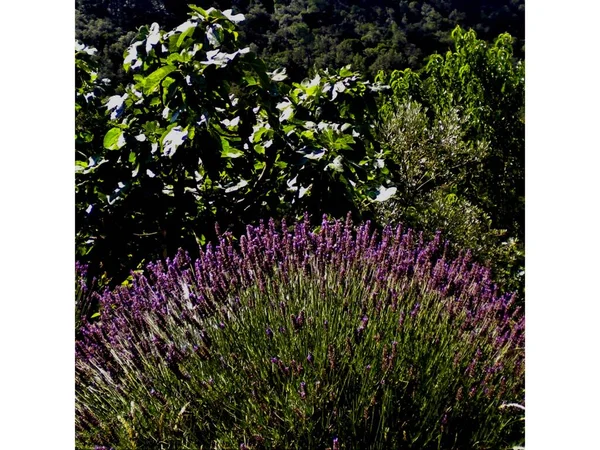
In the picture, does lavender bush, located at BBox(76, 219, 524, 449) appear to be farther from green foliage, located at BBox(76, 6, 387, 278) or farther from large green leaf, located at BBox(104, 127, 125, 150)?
large green leaf, located at BBox(104, 127, 125, 150)

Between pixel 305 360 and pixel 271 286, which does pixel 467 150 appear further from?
pixel 305 360

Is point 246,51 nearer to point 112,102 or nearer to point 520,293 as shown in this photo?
point 112,102

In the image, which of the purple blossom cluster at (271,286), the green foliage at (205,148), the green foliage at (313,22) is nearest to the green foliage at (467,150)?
the green foliage at (313,22)

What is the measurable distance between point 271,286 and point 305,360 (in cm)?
33

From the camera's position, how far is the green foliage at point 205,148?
103 inches

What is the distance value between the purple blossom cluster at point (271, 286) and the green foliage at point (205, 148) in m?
0.60

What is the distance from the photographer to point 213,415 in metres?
1.83

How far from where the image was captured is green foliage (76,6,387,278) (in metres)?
2.61

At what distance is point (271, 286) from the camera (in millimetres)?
2047

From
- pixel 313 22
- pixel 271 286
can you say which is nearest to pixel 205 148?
pixel 271 286

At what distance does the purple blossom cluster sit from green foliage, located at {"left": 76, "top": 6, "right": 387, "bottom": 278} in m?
0.60

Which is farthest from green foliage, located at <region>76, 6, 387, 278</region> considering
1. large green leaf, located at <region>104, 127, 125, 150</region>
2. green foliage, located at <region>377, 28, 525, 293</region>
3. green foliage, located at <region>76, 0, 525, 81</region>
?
green foliage, located at <region>377, 28, 525, 293</region>

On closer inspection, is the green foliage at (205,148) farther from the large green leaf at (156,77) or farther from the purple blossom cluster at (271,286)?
the purple blossom cluster at (271,286)
